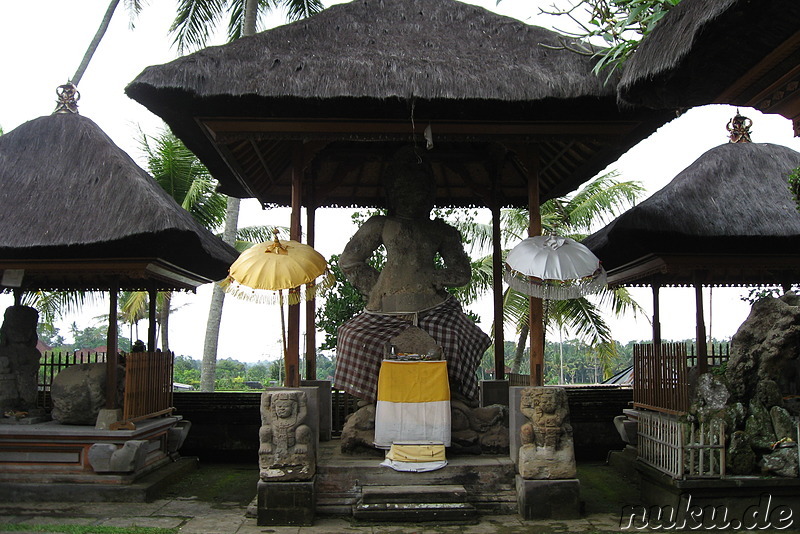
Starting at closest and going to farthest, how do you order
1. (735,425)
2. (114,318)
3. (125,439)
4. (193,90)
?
(193,90) < (735,425) < (125,439) < (114,318)

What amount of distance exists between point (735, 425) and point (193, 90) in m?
5.83

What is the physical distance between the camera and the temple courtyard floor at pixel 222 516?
6.11 meters

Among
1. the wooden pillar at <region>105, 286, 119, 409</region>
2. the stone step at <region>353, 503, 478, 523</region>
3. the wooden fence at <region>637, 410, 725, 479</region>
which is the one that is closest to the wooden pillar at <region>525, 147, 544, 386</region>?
the wooden fence at <region>637, 410, 725, 479</region>

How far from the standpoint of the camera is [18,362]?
28.7 feet

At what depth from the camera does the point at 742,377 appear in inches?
278

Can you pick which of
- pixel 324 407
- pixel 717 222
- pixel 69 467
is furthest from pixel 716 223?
pixel 69 467

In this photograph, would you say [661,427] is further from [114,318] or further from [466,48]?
[114,318]

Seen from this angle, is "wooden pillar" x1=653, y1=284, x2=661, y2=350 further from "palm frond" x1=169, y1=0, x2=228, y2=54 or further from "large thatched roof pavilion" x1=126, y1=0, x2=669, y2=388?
"palm frond" x1=169, y1=0, x2=228, y2=54

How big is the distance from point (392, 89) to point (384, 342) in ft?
8.16

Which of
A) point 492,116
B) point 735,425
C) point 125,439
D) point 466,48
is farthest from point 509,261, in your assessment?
point 125,439

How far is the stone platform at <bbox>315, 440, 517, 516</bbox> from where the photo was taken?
6.50m

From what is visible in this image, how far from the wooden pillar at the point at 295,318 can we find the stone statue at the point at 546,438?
84.8 inches

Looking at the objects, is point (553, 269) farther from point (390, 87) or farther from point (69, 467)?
point (69, 467)

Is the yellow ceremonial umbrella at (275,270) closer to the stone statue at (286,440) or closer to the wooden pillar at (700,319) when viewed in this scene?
the stone statue at (286,440)
